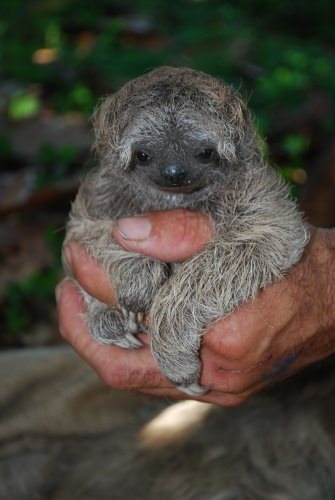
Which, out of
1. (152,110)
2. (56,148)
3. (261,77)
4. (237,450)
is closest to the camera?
(152,110)

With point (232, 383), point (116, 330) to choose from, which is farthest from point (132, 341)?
point (232, 383)

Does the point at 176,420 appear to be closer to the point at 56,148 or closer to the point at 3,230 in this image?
the point at 3,230

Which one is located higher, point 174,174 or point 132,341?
point 174,174

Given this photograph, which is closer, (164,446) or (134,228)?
(134,228)

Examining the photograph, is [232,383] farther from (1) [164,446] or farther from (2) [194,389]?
(1) [164,446]

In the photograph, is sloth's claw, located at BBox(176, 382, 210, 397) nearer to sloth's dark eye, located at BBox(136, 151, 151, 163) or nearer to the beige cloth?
the beige cloth

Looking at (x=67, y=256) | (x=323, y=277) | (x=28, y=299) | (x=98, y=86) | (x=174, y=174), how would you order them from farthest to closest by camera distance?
1. (x=98, y=86)
2. (x=28, y=299)
3. (x=67, y=256)
4. (x=323, y=277)
5. (x=174, y=174)

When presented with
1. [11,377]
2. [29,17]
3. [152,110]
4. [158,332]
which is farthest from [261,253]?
[29,17]

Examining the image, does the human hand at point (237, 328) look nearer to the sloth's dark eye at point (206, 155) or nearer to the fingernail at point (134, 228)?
the fingernail at point (134, 228)
